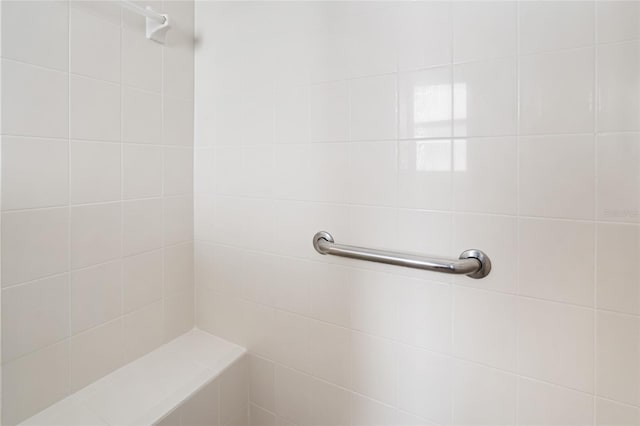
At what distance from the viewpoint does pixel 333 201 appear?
92 cm

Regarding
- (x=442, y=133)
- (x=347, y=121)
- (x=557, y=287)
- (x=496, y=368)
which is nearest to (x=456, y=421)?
(x=496, y=368)

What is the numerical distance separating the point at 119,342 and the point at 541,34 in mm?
1394

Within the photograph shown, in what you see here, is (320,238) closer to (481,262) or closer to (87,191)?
(481,262)

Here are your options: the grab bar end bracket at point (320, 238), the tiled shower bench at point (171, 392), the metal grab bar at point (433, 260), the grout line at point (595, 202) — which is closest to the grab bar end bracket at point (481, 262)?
the metal grab bar at point (433, 260)

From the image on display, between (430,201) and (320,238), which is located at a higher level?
(430,201)

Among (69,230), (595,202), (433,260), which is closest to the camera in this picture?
(595,202)

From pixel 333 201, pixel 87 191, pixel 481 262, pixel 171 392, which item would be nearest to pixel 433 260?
pixel 481 262

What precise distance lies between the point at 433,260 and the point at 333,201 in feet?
1.07

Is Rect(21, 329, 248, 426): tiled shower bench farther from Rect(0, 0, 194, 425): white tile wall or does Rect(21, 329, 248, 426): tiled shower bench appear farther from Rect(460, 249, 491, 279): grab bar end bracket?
Rect(460, 249, 491, 279): grab bar end bracket

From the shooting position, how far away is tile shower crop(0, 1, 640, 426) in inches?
25.1

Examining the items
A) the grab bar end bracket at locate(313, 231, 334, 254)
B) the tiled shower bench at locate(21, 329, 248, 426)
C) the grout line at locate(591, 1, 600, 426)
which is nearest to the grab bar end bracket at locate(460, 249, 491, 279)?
the grout line at locate(591, 1, 600, 426)

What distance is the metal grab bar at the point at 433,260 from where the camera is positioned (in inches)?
27.6

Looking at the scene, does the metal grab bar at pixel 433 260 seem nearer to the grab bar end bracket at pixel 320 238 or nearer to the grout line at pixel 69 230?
the grab bar end bracket at pixel 320 238

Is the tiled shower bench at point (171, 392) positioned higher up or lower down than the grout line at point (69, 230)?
lower down
